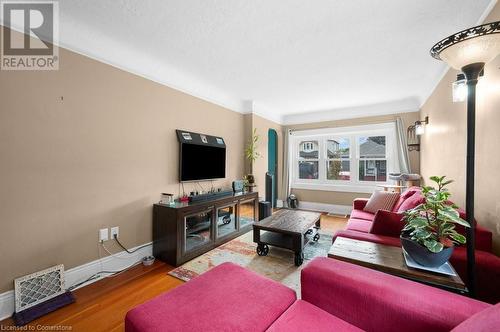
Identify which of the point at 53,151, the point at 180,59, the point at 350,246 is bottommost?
the point at 350,246

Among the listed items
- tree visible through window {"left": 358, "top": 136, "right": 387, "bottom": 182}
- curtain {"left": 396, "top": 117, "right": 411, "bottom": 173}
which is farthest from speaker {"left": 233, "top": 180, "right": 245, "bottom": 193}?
curtain {"left": 396, "top": 117, "right": 411, "bottom": 173}

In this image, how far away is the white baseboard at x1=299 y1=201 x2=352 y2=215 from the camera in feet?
15.5

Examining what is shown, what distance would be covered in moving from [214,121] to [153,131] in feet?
3.90

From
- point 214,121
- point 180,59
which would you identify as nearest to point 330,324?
point 180,59

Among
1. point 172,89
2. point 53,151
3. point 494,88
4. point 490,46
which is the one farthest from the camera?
point 172,89

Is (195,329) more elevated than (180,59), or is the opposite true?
(180,59)

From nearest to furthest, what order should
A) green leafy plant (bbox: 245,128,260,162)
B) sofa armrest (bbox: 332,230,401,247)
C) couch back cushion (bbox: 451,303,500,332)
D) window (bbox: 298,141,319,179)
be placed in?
couch back cushion (bbox: 451,303,500,332) → sofa armrest (bbox: 332,230,401,247) → green leafy plant (bbox: 245,128,260,162) → window (bbox: 298,141,319,179)

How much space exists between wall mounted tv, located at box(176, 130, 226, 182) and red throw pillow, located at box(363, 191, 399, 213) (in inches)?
93.7

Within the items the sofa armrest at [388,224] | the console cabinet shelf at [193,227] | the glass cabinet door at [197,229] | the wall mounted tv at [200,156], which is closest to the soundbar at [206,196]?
the console cabinet shelf at [193,227]

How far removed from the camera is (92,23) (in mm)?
1931

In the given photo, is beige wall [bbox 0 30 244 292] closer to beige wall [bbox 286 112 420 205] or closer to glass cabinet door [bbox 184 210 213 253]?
glass cabinet door [bbox 184 210 213 253]

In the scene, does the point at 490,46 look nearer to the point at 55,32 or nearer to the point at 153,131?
the point at 153,131

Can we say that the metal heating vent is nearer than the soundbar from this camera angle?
Yes

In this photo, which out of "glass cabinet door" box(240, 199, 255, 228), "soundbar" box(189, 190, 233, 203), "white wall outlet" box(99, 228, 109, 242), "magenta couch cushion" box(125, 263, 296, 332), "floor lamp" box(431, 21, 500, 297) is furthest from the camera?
"glass cabinet door" box(240, 199, 255, 228)
